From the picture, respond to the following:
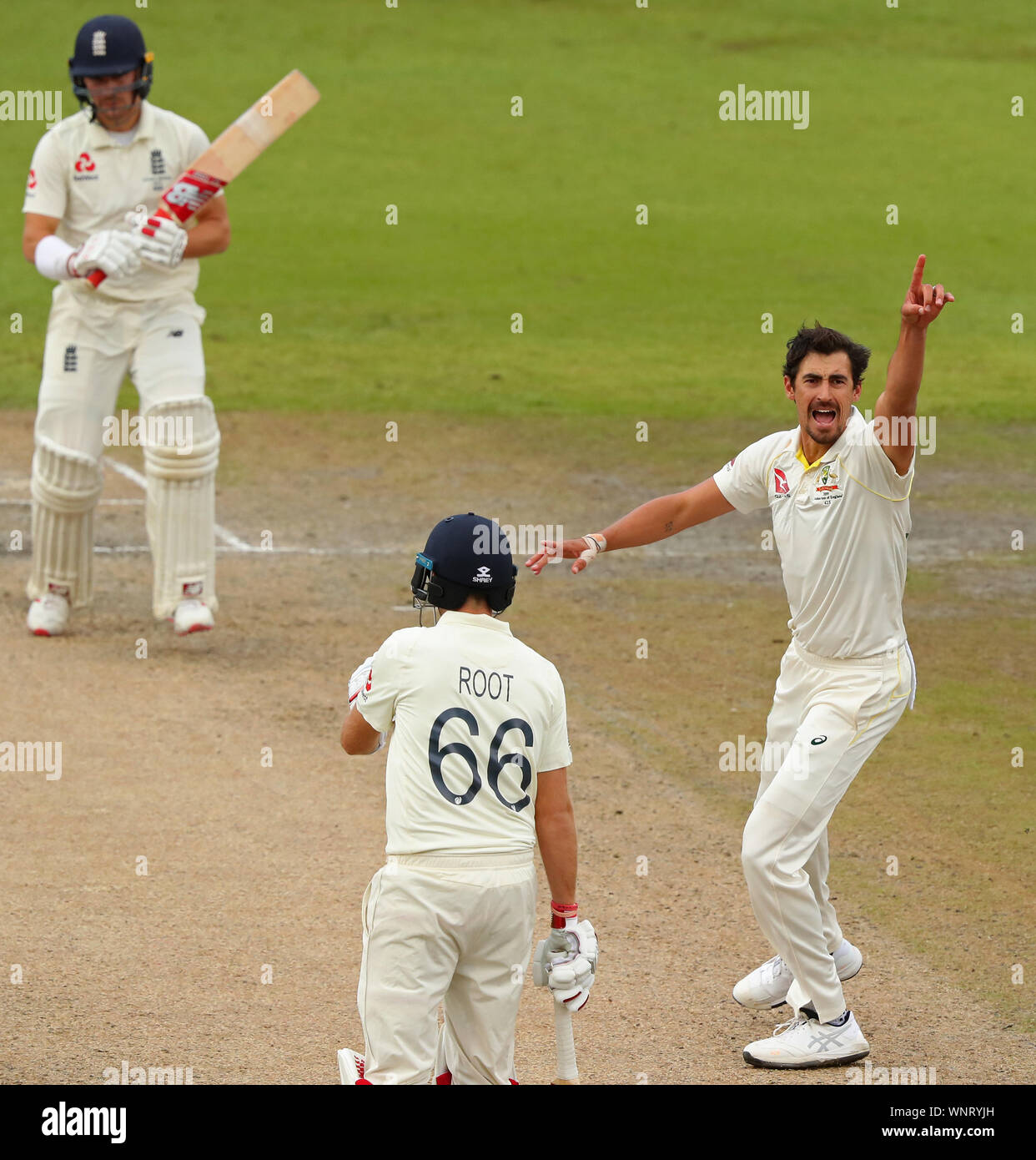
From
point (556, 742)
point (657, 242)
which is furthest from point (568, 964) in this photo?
point (657, 242)

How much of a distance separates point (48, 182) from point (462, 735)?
20.9 feet

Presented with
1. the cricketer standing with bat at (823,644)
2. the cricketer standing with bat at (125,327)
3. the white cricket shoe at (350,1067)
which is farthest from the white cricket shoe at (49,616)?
the white cricket shoe at (350,1067)

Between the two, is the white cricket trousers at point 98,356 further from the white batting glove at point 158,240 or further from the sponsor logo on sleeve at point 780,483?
the sponsor logo on sleeve at point 780,483

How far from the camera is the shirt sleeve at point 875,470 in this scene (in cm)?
602

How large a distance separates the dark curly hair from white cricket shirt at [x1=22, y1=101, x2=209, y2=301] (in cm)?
506

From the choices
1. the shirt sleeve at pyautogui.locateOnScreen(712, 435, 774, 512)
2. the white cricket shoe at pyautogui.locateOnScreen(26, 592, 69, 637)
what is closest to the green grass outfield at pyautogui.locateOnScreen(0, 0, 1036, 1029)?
the shirt sleeve at pyautogui.locateOnScreen(712, 435, 774, 512)

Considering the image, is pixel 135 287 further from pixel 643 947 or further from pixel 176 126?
pixel 643 947

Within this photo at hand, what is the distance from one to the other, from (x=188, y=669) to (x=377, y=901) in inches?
216

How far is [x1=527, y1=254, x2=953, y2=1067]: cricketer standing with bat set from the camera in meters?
5.94

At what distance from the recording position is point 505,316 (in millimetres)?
22172

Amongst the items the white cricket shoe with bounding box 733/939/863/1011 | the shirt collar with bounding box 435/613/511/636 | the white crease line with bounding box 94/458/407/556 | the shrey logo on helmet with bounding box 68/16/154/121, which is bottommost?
the white cricket shoe with bounding box 733/939/863/1011

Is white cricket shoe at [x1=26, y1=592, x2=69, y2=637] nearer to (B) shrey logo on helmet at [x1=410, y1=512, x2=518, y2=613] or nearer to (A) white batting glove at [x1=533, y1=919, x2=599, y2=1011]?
(B) shrey logo on helmet at [x1=410, y1=512, x2=518, y2=613]
